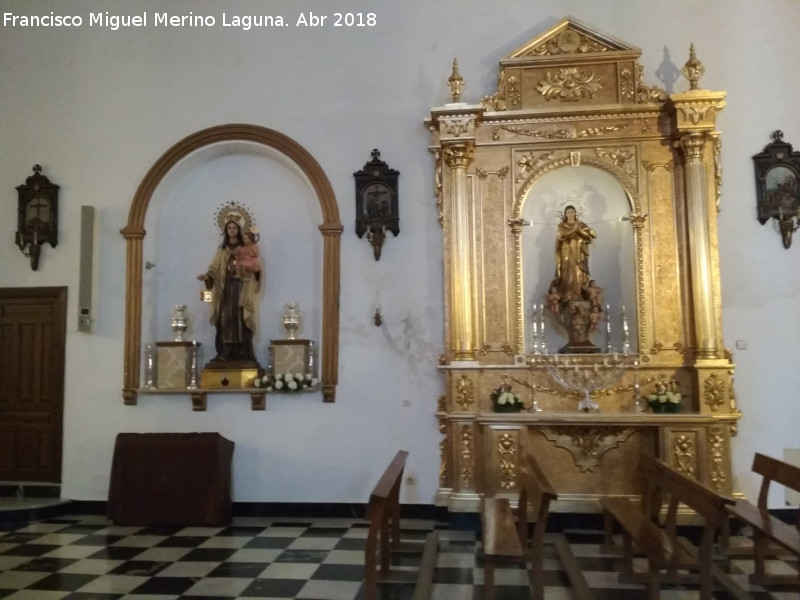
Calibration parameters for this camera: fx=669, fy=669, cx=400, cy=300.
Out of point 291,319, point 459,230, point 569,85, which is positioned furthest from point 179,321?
point 569,85

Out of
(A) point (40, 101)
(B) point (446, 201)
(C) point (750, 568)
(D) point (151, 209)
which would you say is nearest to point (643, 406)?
(C) point (750, 568)

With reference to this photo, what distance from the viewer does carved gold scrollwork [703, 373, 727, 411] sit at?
556 centimetres

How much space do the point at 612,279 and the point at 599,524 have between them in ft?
7.18

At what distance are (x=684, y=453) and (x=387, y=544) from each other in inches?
105

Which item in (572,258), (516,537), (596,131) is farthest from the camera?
(596,131)

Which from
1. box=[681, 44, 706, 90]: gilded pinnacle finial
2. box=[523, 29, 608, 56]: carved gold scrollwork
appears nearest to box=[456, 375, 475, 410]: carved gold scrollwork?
box=[523, 29, 608, 56]: carved gold scrollwork

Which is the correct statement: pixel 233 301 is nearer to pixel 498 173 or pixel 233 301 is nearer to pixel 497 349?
pixel 497 349

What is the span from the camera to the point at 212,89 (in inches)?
262

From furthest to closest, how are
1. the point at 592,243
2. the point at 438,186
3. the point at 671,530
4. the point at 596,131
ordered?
the point at 592,243, the point at 438,186, the point at 596,131, the point at 671,530

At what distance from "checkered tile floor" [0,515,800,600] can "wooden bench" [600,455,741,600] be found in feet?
1.19

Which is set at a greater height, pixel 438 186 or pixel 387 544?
pixel 438 186

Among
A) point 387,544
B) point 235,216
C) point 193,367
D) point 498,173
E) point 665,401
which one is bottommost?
point 387,544

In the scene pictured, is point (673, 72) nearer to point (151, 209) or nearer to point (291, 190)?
point (291, 190)

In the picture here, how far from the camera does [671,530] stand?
156 inches
